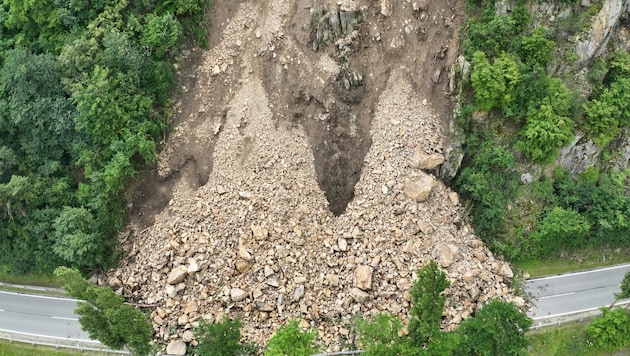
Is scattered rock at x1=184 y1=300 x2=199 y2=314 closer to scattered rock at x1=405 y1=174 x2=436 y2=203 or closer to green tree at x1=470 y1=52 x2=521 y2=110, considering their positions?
scattered rock at x1=405 y1=174 x2=436 y2=203

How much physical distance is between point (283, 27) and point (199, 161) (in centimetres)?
1336

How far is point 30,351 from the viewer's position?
33.6 meters

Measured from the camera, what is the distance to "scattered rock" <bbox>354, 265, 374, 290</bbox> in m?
31.5

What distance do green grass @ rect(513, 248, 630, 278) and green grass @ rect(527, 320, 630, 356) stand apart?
445 centimetres

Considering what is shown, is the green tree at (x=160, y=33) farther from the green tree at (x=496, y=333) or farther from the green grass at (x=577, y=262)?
the green grass at (x=577, y=262)

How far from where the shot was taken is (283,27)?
3816 cm

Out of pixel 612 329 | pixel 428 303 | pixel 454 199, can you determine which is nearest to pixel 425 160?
pixel 454 199

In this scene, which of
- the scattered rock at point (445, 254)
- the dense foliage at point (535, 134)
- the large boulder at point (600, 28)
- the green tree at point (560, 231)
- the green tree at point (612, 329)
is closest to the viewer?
the green tree at point (612, 329)

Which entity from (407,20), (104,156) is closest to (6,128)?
(104,156)

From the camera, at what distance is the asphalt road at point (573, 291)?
33.5 meters

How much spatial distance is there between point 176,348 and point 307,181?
15.1 metres

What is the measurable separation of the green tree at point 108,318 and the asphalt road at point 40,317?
719 cm

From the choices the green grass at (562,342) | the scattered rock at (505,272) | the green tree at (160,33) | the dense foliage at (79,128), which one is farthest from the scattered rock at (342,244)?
the green tree at (160,33)

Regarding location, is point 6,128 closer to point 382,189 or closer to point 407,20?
point 382,189
